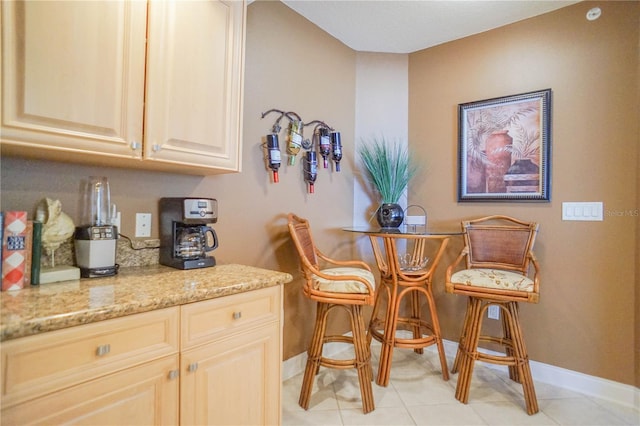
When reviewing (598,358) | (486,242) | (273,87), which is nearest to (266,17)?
(273,87)

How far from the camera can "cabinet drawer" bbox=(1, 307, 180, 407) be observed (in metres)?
0.79

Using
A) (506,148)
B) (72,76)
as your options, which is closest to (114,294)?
(72,76)

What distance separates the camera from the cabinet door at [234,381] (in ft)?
3.71

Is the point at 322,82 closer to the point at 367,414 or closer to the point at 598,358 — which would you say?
the point at 367,414

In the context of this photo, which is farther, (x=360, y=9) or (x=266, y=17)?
(x=360, y=9)

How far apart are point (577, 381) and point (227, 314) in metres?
2.34

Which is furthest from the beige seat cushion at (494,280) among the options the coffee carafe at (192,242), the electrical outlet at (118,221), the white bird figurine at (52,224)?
the white bird figurine at (52,224)

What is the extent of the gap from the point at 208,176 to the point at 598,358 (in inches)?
105

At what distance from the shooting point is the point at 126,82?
1.24m

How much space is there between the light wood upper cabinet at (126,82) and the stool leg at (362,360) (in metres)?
1.09

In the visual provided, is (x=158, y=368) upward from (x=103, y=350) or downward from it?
downward

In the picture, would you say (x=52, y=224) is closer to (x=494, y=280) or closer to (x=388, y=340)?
(x=388, y=340)

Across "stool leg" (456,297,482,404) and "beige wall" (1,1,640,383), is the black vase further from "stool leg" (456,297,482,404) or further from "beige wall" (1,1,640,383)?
"stool leg" (456,297,482,404)

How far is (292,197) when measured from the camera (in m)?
2.31
